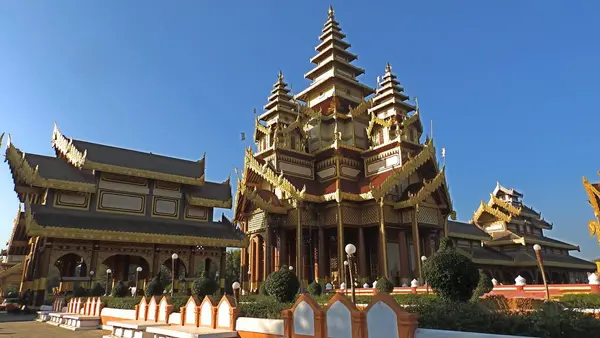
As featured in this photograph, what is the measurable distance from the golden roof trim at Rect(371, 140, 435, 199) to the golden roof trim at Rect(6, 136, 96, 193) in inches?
665

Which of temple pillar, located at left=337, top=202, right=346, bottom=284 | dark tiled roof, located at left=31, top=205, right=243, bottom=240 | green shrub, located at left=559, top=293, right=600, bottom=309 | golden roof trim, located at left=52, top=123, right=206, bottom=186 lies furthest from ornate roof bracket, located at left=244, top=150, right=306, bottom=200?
green shrub, located at left=559, top=293, right=600, bottom=309

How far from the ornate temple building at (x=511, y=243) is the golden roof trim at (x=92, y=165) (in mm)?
23344

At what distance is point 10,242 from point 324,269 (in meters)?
20.9

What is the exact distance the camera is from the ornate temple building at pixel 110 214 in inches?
893

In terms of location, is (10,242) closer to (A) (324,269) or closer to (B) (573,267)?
(A) (324,269)

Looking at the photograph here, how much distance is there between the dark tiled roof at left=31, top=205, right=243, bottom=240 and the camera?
2258cm

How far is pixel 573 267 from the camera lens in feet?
142

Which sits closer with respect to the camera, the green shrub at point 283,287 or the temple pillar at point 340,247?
the green shrub at point 283,287

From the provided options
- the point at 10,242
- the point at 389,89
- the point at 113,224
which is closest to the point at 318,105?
the point at 389,89

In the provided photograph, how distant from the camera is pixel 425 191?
2731cm

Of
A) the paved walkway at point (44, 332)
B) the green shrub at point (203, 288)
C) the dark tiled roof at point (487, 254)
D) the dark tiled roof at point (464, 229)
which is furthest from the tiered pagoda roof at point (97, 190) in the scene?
the dark tiled roof at point (464, 229)

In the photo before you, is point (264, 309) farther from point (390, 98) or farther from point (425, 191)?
point (390, 98)

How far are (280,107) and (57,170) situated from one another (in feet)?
66.3

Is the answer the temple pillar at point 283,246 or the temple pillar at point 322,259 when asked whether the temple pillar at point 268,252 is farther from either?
the temple pillar at point 322,259
